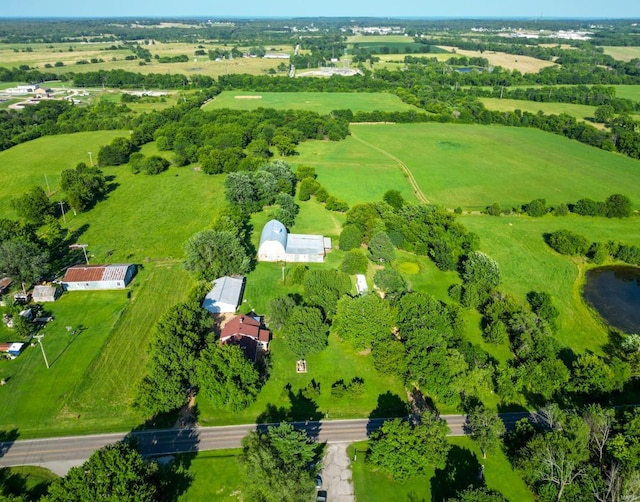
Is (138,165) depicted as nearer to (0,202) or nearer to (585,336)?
(0,202)

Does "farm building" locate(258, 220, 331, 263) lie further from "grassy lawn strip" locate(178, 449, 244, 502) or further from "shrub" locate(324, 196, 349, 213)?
"grassy lawn strip" locate(178, 449, 244, 502)

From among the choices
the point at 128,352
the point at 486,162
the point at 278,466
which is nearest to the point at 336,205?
the point at 128,352

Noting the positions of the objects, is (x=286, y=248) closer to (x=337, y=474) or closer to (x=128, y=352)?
(x=128, y=352)

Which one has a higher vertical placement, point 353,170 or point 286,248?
point 353,170

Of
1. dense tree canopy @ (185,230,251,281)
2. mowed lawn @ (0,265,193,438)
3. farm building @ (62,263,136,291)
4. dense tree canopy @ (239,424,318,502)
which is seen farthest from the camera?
dense tree canopy @ (185,230,251,281)

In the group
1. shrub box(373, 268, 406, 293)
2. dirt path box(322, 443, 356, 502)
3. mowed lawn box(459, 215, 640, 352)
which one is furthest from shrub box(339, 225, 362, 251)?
dirt path box(322, 443, 356, 502)

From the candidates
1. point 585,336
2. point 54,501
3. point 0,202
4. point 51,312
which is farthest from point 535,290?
point 0,202

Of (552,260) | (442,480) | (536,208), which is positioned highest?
(536,208)
